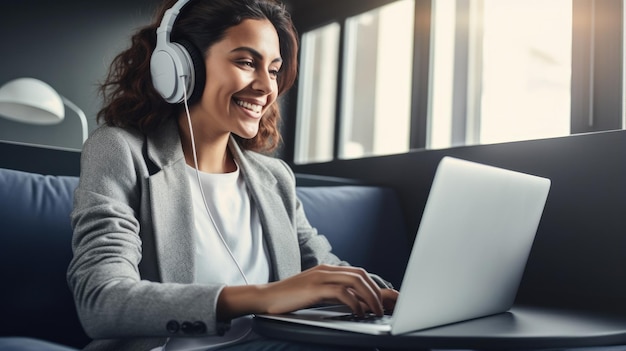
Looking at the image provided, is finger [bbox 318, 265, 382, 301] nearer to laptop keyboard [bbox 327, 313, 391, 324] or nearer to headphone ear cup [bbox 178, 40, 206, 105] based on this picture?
laptop keyboard [bbox 327, 313, 391, 324]

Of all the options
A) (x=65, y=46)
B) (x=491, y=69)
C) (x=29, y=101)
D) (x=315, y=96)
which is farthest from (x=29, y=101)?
(x=491, y=69)

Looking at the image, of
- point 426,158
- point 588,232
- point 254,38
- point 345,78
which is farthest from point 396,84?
point 254,38

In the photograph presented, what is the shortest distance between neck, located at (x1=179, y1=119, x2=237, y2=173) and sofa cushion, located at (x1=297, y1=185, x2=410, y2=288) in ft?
1.55

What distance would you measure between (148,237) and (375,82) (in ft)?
7.15

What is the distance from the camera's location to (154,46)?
51.8 inches

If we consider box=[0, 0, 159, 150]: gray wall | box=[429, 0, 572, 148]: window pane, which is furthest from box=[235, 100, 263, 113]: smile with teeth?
box=[0, 0, 159, 150]: gray wall

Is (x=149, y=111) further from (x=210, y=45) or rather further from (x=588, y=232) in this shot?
(x=588, y=232)

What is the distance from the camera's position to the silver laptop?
0.70 meters

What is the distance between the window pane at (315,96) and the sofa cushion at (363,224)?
1.17m

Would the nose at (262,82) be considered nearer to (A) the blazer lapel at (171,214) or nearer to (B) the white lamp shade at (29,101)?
(A) the blazer lapel at (171,214)

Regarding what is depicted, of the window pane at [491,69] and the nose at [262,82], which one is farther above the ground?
the window pane at [491,69]

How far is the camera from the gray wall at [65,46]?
10.1 feet

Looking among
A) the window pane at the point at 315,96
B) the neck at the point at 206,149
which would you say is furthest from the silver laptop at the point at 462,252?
the window pane at the point at 315,96

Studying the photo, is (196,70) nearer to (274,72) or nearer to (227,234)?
(274,72)
